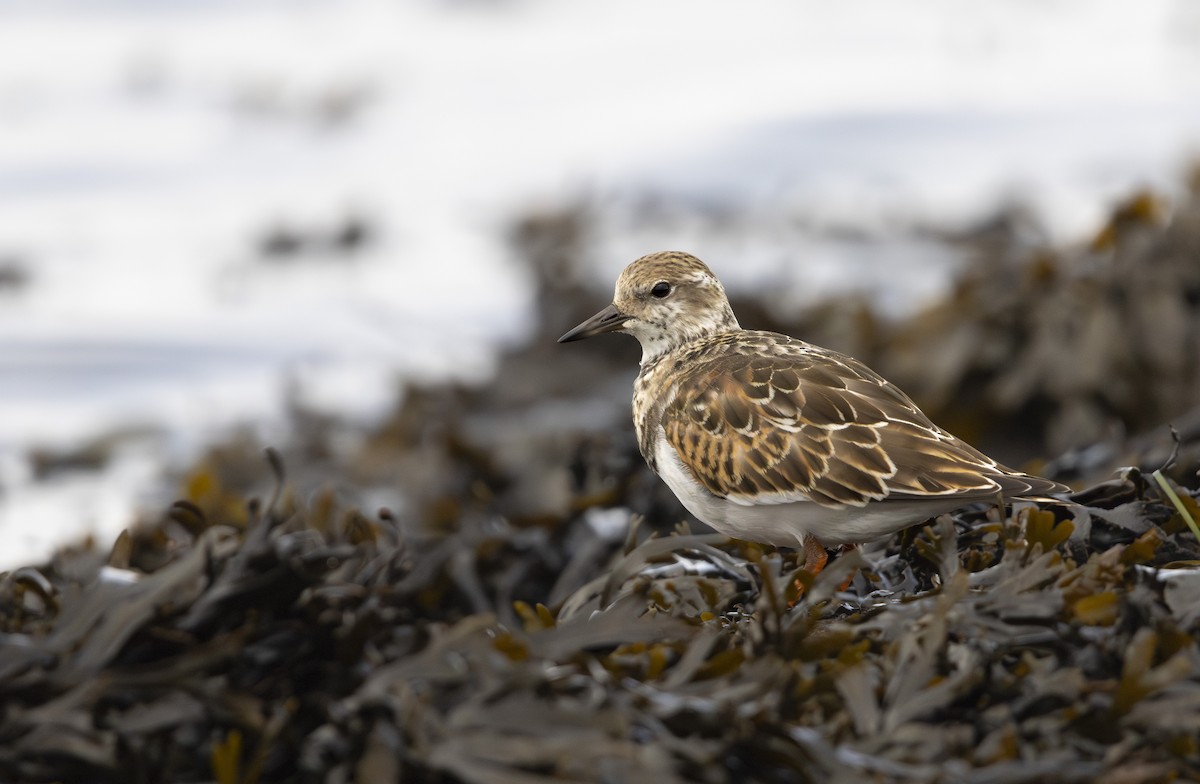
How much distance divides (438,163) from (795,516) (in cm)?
778

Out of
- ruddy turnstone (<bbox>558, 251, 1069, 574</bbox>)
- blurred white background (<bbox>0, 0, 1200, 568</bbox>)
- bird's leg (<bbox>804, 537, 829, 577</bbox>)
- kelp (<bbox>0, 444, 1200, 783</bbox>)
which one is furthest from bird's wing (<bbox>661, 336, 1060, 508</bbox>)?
blurred white background (<bbox>0, 0, 1200, 568</bbox>)

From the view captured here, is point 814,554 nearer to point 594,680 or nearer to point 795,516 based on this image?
point 795,516

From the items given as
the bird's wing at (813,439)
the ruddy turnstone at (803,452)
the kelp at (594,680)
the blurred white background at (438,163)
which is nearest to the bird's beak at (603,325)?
the ruddy turnstone at (803,452)

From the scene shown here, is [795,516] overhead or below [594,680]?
below

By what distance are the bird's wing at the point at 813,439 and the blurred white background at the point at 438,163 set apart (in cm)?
380

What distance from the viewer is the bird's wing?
9.48ft

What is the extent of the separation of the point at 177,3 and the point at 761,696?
453 inches

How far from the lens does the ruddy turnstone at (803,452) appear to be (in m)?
2.90

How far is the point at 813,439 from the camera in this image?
3061 millimetres

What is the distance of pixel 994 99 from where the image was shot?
1004cm

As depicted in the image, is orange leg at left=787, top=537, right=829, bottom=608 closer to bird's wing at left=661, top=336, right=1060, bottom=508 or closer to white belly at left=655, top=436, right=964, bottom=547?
white belly at left=655, top=436, right=964, bottom=547

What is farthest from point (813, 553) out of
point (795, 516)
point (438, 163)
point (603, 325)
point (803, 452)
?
point (438, 163)

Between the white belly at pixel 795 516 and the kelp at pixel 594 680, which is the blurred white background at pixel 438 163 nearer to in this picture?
the white belly at pixel 795 516

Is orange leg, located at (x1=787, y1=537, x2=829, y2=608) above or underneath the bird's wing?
underneath
